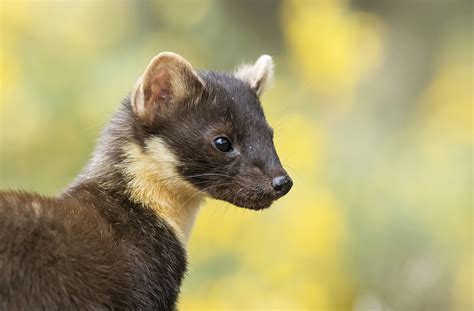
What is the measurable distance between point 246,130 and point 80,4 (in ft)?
12.6

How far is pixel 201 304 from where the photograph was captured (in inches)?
230

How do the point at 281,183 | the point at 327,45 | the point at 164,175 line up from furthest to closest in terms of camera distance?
the point at 327,45, the point at 164,175, the point at 281,183

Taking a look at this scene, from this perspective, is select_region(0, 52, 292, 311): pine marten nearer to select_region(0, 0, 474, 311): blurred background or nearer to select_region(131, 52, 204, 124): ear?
select_region(131, 52, 204, 124): ear

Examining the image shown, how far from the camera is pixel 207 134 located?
127 inches

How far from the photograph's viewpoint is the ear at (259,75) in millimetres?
3639

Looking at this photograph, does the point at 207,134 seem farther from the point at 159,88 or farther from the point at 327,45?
the point at 327,45

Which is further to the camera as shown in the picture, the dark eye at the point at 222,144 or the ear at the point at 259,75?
the ear at the point at 259,75

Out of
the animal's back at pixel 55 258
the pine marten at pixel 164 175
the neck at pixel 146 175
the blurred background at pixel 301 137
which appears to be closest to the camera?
the animal's back at pixel 55 258

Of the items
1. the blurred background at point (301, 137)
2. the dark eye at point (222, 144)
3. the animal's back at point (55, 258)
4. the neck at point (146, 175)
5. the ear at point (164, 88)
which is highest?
the blurred background at point (301, 137)

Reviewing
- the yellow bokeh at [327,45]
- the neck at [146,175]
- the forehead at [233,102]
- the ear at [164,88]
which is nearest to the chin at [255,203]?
the neck at [146,175]

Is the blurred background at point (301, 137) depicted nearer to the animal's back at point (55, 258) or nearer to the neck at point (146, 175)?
the neck at point (146, 175)

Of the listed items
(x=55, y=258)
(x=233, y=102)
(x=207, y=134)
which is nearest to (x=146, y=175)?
(x=207, y=134)

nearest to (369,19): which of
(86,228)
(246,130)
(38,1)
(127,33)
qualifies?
(127,33)

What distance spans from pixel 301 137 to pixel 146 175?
3296 millimetres
